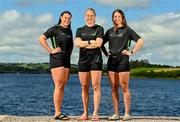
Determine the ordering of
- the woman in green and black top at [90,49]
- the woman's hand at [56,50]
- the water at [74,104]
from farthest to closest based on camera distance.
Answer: the water at [74,104], the woman's hand at [56,50], the woman in green and black top at [90,49]

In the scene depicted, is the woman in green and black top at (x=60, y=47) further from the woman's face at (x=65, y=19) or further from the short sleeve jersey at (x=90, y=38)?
the short sleeve jersey at (x=90, y=38)

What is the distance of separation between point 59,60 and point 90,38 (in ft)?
3.17

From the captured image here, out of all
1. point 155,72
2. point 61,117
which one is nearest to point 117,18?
point 61,117

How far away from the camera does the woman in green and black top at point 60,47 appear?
12461mm

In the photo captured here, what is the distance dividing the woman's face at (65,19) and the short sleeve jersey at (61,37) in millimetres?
119

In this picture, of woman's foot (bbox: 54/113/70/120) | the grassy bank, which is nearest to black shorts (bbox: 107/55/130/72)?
woman's foot (bbox: 54/113/70/120)

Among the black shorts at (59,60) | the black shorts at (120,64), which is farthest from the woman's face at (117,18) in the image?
the black shorts at (59,60)

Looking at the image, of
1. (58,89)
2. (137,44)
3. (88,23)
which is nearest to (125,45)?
(137,44)

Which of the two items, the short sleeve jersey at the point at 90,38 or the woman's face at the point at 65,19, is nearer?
the short sleeve jersey at the point at 90,38

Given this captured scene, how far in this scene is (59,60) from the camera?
1250 cm

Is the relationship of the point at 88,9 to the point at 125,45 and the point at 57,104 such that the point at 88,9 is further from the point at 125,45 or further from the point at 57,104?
the point at 57,104

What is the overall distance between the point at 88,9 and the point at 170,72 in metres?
186

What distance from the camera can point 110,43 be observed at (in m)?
12.6

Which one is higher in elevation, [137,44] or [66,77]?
[137,44]
